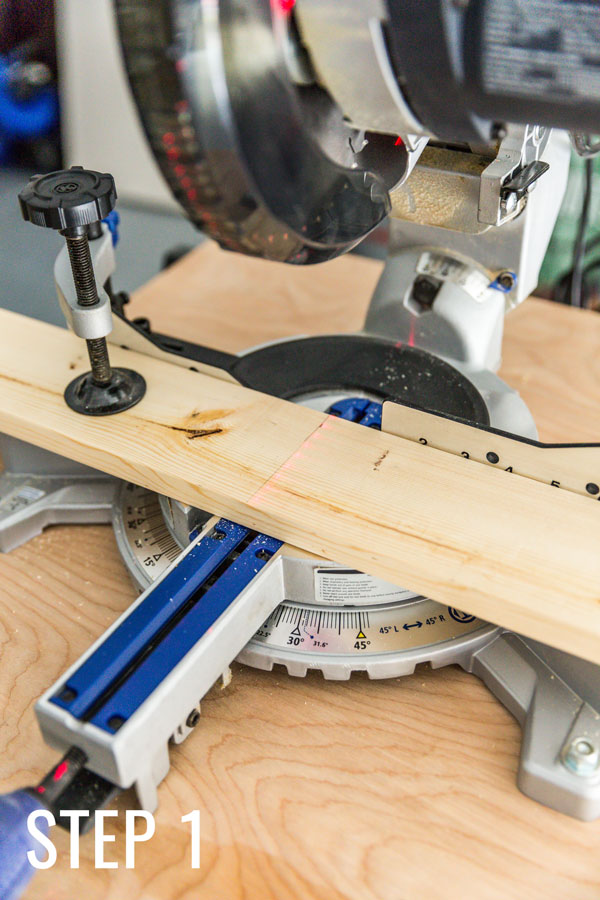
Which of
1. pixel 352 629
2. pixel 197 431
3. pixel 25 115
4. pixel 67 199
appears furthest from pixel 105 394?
pixel 25 115

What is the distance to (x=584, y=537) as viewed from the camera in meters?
0.69

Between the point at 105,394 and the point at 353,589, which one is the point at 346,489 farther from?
the point at 105,394

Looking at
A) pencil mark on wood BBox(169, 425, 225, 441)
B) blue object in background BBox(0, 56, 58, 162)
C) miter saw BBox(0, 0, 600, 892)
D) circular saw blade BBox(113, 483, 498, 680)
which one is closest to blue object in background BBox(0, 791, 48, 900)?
miter saw BBox(0, 0, 600, 892)

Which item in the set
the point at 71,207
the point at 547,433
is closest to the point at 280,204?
the point at 71,207

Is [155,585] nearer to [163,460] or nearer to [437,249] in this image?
[163,460]

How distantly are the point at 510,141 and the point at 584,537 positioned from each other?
1.10ft

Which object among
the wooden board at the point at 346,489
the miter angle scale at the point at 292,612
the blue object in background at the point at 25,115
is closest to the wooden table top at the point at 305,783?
the miter angle scale at the point at 292,612

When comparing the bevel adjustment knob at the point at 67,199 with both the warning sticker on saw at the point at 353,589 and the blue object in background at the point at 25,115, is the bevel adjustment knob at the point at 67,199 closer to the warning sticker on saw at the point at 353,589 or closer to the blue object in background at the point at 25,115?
the warning sticker on saw at the point at 353,589

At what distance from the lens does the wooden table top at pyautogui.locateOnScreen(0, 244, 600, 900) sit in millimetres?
625

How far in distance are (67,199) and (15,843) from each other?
18.2 inches

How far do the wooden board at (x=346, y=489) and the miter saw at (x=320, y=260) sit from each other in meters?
0.03

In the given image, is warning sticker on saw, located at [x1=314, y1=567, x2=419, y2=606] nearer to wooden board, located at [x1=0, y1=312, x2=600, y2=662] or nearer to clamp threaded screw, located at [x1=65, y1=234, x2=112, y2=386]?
wooden board, located at [x1=0, y1=312, x2=600, y2=662]

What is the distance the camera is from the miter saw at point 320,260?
495 millimetres

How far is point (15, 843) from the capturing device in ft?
1.88
